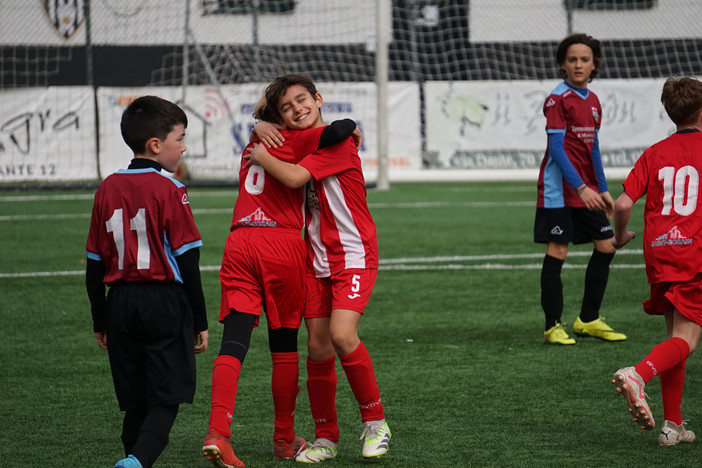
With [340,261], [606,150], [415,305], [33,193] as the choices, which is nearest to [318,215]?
[340,261]

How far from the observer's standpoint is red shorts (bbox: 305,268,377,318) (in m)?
3.79

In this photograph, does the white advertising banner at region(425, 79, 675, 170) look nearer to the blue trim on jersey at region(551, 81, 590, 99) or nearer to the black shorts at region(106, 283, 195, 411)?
the blue trim on jersey at region(551, 81, 590, 99)

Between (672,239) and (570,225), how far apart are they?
2.12 metres

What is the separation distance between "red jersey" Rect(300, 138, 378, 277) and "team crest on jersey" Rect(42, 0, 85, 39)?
17.6m

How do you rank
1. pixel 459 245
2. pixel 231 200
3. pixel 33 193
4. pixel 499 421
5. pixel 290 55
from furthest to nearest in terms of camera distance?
pixel 290 55 → pixel 33 193 → pixel 231 200 → pixel 459 245 → pixel 499 421

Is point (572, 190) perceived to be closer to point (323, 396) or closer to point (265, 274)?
point (323, 396)

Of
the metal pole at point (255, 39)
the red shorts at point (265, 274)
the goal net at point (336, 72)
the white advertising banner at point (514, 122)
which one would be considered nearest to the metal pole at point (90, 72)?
the goal net at point (336, 72)

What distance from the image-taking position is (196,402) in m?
4.75

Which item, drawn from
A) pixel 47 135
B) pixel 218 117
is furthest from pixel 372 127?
pixel 47 135

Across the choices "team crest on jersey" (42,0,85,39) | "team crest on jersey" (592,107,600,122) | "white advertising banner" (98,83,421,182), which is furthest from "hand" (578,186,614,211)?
"team crest on jersey" (42,0,85,39)

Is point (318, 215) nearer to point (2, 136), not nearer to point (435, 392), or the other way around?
point (435, 392)

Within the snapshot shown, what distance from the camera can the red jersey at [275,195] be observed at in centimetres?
381

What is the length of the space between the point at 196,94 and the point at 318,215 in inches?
615

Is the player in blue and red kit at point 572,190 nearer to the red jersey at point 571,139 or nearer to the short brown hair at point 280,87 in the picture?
the red jersey at point 571,139
